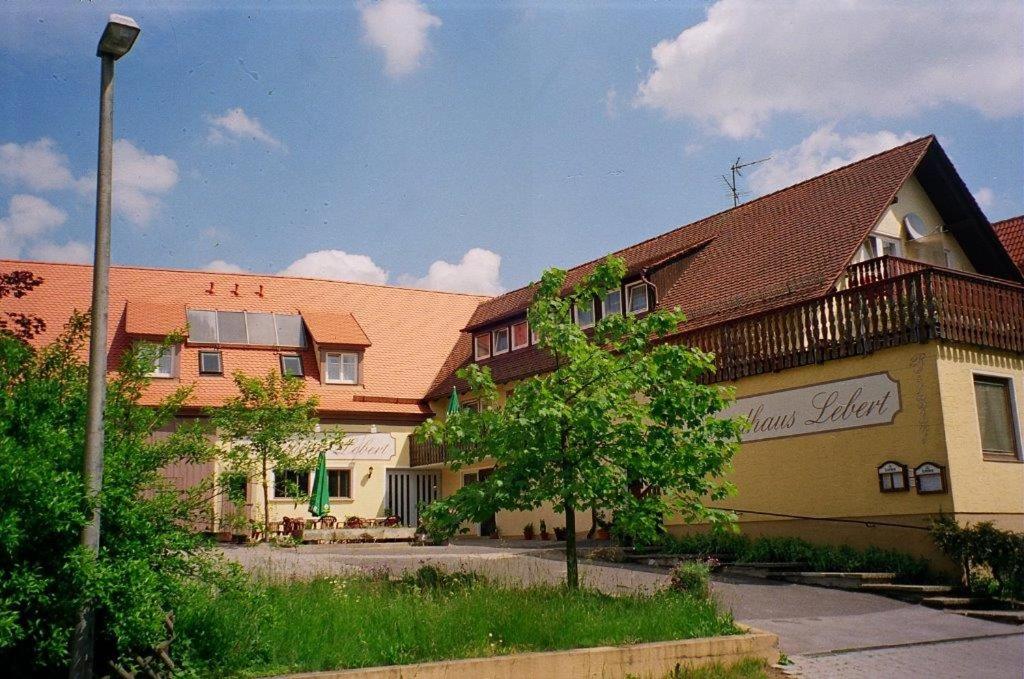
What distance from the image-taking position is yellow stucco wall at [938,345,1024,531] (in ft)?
55.5

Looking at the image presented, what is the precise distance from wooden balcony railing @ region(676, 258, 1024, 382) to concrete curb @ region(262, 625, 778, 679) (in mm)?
8926

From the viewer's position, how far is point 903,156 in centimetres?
2336

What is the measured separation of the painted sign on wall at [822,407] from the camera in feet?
59.0

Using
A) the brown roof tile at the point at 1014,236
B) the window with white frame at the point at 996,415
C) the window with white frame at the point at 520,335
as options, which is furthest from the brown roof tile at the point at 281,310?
the window with white frame at the point at 996,415

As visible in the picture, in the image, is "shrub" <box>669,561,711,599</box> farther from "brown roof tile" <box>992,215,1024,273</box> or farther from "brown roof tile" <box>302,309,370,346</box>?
"brown roof tile" <box>302,309,370,346</box>

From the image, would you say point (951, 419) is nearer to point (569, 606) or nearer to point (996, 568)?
point (996, 568)

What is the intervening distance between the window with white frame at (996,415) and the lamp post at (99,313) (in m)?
15.1

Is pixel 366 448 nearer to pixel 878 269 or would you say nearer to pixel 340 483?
pixel 340 483

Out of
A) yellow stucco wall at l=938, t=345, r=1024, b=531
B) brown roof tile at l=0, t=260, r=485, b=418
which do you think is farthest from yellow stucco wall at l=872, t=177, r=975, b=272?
brown roof tile at l=0, t=260, r=485, b=418

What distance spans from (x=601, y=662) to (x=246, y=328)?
90.2ft

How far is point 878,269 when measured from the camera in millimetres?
20688

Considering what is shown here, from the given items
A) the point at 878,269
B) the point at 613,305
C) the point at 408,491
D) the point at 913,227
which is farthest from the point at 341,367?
the point at 878,269

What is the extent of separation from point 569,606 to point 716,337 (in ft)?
39.6

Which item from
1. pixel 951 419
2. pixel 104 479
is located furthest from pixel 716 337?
pixel 104 479
